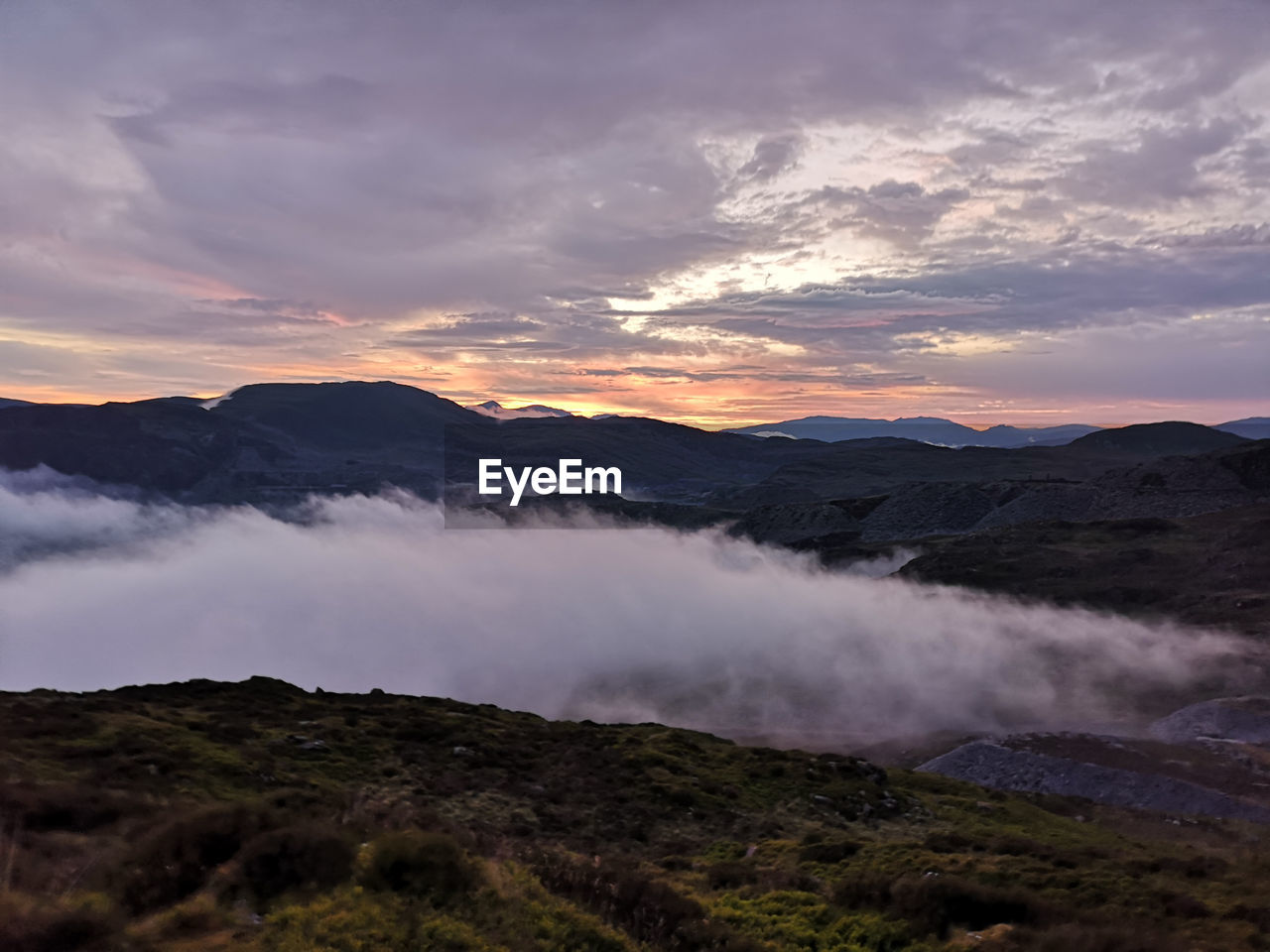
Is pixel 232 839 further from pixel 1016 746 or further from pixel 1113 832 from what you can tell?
pixel 1016 746

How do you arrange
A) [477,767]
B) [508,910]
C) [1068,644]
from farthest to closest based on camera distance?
[1068,644] < [477,767] < [508,910]

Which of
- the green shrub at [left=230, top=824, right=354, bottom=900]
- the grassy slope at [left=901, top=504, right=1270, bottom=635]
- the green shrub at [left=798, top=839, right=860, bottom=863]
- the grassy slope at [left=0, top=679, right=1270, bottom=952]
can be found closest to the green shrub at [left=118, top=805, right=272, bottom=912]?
the grassy slope at [left=0, top=679, right=1270, bottom=952]

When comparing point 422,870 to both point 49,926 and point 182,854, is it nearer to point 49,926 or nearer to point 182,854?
point 182,854

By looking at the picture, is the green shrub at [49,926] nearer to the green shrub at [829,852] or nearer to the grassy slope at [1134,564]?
the green shrub at [829,852]

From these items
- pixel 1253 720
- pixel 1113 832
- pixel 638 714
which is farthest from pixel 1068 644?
pixel 1113 832

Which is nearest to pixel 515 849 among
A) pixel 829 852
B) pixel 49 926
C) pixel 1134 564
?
pixel 829 852
